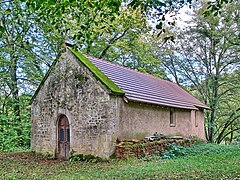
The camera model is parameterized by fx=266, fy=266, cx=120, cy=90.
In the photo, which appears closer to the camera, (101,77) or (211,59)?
(101,77)

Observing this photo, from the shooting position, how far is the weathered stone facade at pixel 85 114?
40.4ft

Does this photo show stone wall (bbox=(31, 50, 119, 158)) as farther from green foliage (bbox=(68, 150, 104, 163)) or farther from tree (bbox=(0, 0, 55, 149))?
tree (bbox=(0, 0, 55, 149))

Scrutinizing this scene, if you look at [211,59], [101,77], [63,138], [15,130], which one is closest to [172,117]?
[101,77]

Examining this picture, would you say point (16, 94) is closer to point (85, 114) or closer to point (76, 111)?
point (76, 111)

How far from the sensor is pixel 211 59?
993 inches

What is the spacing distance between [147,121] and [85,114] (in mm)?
3455

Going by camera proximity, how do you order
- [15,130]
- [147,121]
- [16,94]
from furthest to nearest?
[16,94] → [15,130] → [147,121]

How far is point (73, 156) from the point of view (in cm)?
1308

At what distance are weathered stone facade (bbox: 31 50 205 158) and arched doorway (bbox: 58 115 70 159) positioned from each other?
0.19 m

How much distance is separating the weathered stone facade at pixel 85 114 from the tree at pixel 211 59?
36.0ft

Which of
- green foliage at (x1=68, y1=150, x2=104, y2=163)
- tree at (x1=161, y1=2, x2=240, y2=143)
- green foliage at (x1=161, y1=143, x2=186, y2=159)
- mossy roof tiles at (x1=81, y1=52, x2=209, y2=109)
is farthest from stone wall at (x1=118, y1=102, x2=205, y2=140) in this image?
tree at (x1=161, y1=2, x2=240, y2=143)

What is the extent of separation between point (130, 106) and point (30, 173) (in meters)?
5.66

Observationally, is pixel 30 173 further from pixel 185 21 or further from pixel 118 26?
pixel 185 21

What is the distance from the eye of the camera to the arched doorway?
13837 mm
